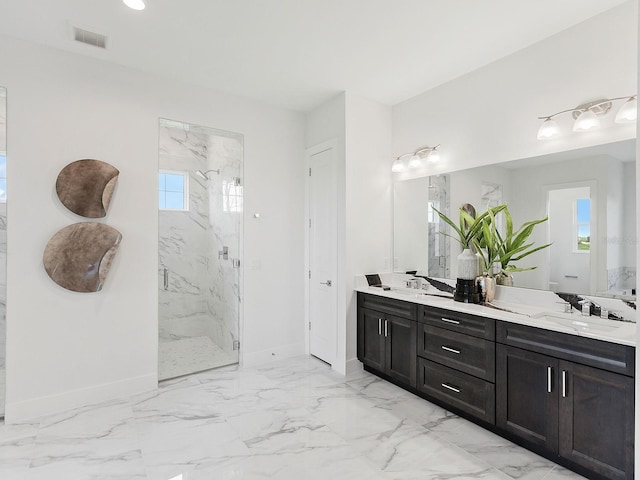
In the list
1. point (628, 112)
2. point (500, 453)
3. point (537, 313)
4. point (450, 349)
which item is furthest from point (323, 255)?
point (628, 112)

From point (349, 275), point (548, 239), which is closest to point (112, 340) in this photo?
point (349, 275)

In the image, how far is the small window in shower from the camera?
4.17 m

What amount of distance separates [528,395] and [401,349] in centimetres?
107

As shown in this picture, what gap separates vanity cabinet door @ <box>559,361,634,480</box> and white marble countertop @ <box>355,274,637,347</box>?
0.66 ft

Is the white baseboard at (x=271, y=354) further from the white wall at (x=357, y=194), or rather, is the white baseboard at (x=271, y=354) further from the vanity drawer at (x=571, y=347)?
the vanity drawer at (x=571, y=347)

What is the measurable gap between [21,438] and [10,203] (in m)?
1.63

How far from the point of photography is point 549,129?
95.8 inches

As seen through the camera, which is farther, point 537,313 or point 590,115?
point 537,313

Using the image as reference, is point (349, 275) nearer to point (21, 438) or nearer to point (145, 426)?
point (145, 426)

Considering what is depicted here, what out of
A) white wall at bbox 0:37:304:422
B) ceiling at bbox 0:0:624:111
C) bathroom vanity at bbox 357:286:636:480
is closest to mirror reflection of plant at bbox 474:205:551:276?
bathroom vanity at bbox 357:286:636:480

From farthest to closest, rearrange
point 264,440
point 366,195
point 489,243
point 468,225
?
point 366,195, point 468,225, point 489,243, point 264,440

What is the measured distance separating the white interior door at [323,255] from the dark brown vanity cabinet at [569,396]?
168cm

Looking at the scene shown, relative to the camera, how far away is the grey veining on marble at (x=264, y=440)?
200 cm

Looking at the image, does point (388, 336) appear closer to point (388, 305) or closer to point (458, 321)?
point (388, 305)
